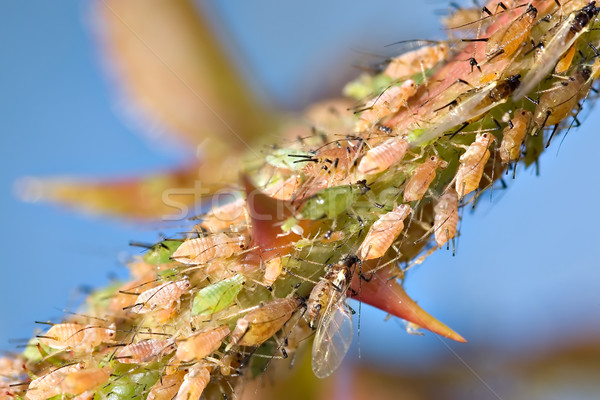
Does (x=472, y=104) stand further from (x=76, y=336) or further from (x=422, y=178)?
(x=76, y=336)

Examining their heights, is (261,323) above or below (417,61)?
below

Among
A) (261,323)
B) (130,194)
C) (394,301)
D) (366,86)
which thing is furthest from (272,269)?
(130,194)

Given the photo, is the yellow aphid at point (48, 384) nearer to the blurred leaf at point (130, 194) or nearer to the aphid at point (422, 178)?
the aphid at point (422, 178)

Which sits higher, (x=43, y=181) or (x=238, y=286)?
(x=43, y=181)

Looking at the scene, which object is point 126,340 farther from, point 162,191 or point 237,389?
point 162,191

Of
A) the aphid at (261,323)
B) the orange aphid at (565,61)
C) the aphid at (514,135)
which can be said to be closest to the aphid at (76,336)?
the aphid at (261,323)

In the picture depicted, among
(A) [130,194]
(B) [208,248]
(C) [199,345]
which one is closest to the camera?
(C) [199,345]

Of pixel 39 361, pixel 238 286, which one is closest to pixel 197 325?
pixel 238 286
